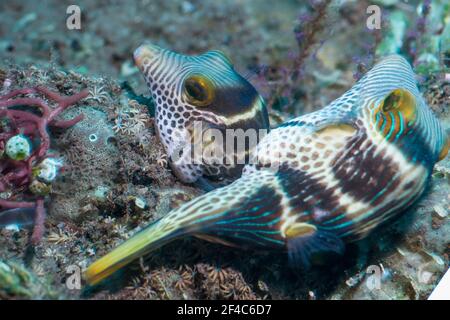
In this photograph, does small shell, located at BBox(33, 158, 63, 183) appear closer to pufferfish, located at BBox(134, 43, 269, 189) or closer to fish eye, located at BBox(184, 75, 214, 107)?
pufferfish, located at BBox(134, 43, 269, 189)

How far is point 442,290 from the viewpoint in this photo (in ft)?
9.59

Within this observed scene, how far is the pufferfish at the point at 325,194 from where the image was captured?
2754mm

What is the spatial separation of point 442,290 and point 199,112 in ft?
7.42

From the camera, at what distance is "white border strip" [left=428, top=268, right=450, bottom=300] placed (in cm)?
289

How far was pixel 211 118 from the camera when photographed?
3.37 meters

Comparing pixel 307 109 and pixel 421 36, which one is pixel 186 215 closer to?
pixel 307 109

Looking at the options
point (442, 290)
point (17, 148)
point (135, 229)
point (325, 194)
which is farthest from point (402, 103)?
point (17, 148)

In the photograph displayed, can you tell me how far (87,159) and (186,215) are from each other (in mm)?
1209

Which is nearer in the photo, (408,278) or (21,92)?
(408,278)

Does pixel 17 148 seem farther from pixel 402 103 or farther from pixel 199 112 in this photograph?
pixel 402 103

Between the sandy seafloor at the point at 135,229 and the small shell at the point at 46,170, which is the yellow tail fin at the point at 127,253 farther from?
the small shell at the point at 46,170

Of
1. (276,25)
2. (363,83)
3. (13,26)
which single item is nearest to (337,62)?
(276,25)

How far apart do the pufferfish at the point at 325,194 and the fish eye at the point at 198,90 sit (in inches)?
29.9
